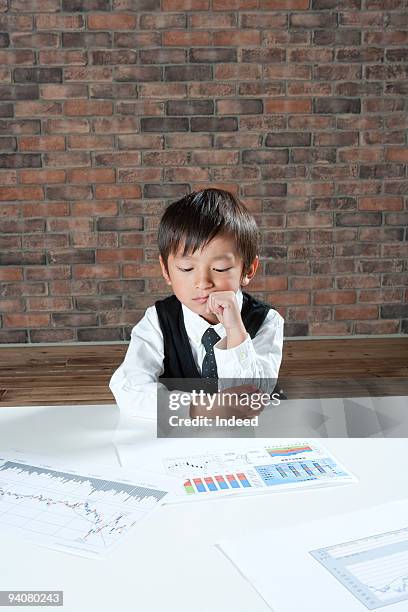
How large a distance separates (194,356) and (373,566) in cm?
85

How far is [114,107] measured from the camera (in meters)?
3.48

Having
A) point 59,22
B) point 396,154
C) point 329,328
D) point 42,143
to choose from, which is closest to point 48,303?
point 42,143

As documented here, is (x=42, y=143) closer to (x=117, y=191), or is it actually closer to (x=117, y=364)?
(x=117, y=191)

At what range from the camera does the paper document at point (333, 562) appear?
62 cm

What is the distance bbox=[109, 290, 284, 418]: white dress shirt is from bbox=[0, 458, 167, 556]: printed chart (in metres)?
0.28

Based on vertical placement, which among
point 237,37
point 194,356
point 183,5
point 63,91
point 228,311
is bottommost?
point 194,356

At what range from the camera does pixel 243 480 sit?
0.89 metres

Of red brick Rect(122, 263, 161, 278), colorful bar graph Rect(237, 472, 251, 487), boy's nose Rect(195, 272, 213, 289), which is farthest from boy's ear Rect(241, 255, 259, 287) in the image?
red brick Rect(122, 263, 161, 278)

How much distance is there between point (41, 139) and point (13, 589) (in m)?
3.15

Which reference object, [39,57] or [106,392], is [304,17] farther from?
[106,392]

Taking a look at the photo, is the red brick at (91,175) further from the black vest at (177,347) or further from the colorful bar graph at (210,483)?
the colorful bar graph at (210,483)

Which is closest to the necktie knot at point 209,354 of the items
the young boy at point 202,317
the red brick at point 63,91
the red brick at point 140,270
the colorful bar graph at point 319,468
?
the young boy at point 202,317

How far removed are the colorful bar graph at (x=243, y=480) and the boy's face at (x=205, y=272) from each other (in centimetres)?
46

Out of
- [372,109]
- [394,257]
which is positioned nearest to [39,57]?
[372,109]
